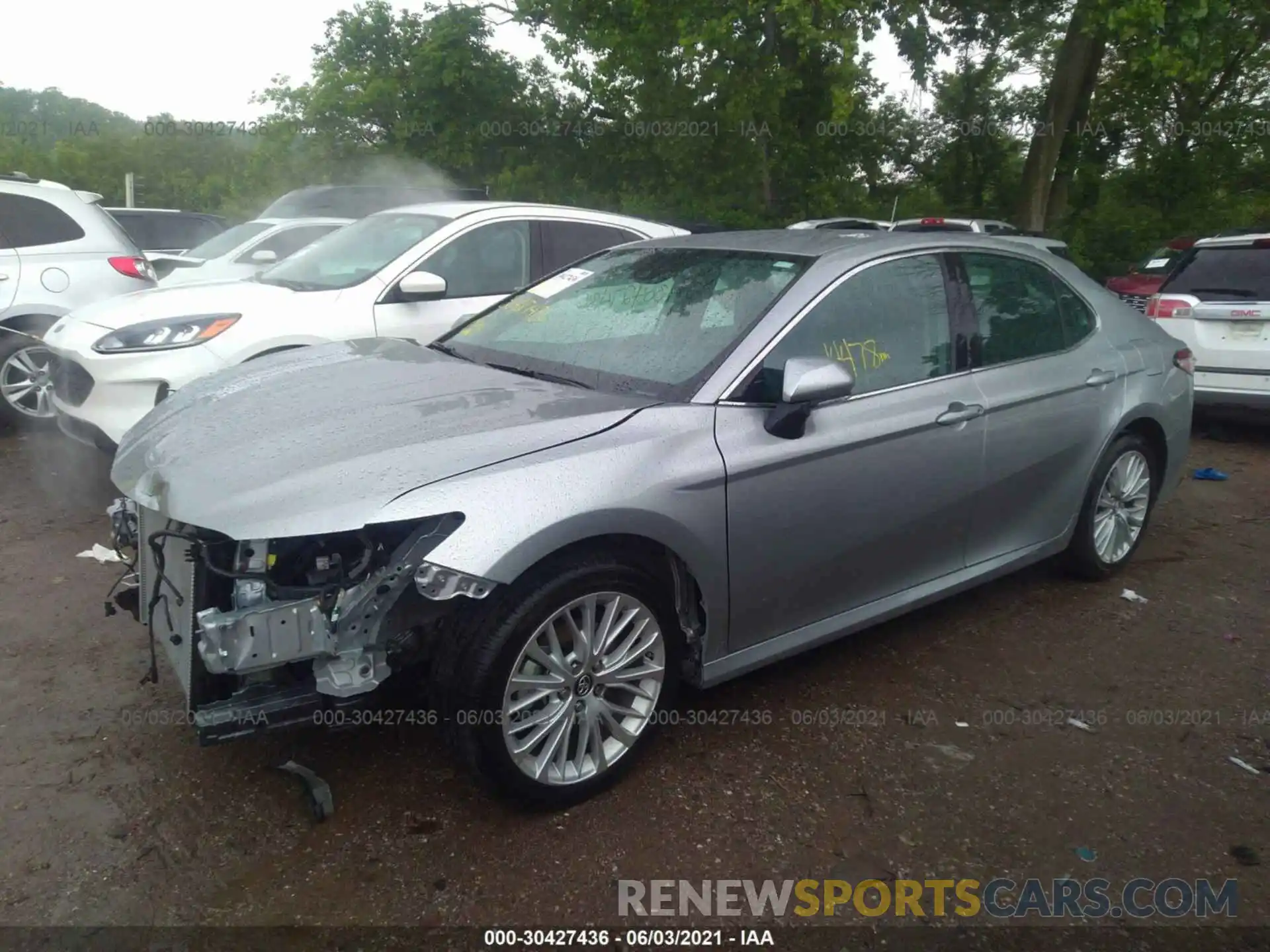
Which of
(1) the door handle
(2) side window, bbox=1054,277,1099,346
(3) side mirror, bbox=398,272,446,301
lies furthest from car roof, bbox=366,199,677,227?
(1) the door handle

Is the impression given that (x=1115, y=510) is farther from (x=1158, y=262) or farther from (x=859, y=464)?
(x=1158, y=262)

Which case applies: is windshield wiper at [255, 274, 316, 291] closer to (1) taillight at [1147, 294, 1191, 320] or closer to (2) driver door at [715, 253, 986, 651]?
(2) driver door at [715, 253, 986, 651]

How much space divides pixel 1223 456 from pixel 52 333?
8184mm

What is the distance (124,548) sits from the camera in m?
3.44

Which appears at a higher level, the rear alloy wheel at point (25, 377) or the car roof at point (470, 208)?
the car roof at point (470, 208)

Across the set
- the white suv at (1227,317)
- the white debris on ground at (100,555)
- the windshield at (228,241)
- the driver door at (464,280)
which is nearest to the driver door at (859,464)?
the driver door at (464,280)

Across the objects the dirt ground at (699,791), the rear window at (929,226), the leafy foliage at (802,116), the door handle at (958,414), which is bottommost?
the dirt ground at (699,791)

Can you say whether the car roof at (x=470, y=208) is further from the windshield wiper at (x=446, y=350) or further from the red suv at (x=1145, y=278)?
the red suv at (x=1145, y=278)

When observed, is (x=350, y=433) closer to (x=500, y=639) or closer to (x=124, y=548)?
(x=500, y=639)

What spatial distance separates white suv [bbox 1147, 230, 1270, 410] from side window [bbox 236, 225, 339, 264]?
744cm

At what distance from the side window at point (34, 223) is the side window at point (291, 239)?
6.81 feet

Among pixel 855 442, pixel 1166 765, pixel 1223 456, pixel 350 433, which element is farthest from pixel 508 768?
pixel 1223 456

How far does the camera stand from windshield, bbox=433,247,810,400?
11.4 feet

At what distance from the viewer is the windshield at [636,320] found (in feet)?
11.4
